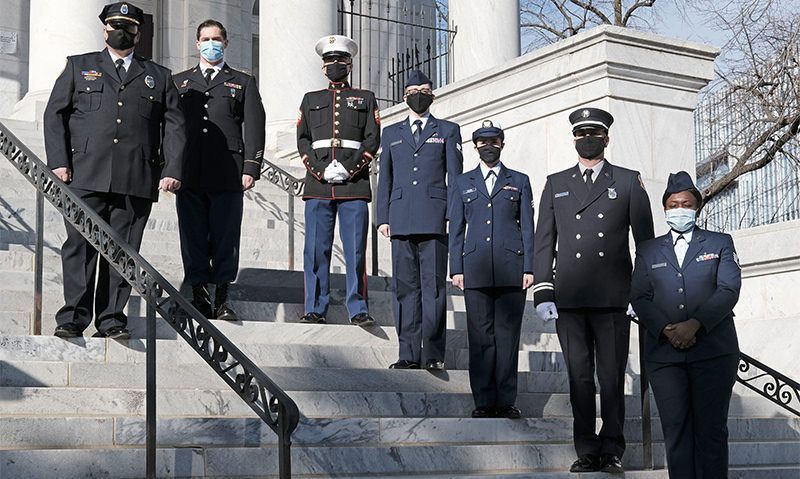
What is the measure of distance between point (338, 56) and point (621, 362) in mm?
3084

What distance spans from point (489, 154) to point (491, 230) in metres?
0.49

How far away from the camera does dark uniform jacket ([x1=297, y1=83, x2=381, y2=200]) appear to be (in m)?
9.41

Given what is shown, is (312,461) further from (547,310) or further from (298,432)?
(547,310)

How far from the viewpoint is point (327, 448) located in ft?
23.4

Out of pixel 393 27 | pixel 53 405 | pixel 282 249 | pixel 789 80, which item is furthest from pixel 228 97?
pixel 789 80

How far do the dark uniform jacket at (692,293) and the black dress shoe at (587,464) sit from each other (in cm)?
71

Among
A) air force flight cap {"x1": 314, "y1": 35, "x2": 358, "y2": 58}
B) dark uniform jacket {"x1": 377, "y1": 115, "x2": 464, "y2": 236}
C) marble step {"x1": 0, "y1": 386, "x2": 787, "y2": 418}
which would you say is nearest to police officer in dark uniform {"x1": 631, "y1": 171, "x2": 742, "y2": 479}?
marble step {"x1": 0, "y1": 386, "x2": 787, "y2": 418}

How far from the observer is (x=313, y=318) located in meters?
9.26

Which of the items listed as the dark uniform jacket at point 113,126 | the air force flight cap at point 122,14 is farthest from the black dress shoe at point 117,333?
the air force flight cap at point 122,14

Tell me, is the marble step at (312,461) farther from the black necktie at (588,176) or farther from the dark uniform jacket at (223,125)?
the dark uniform jacket at (223,125)

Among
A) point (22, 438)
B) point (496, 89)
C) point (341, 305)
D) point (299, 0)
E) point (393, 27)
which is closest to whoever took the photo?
point (22, 438)

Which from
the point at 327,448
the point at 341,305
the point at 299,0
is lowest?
the point at 327,448

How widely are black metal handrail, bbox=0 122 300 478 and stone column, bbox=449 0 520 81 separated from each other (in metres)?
8.83

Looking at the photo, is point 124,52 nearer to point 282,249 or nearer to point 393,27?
point 282,249
